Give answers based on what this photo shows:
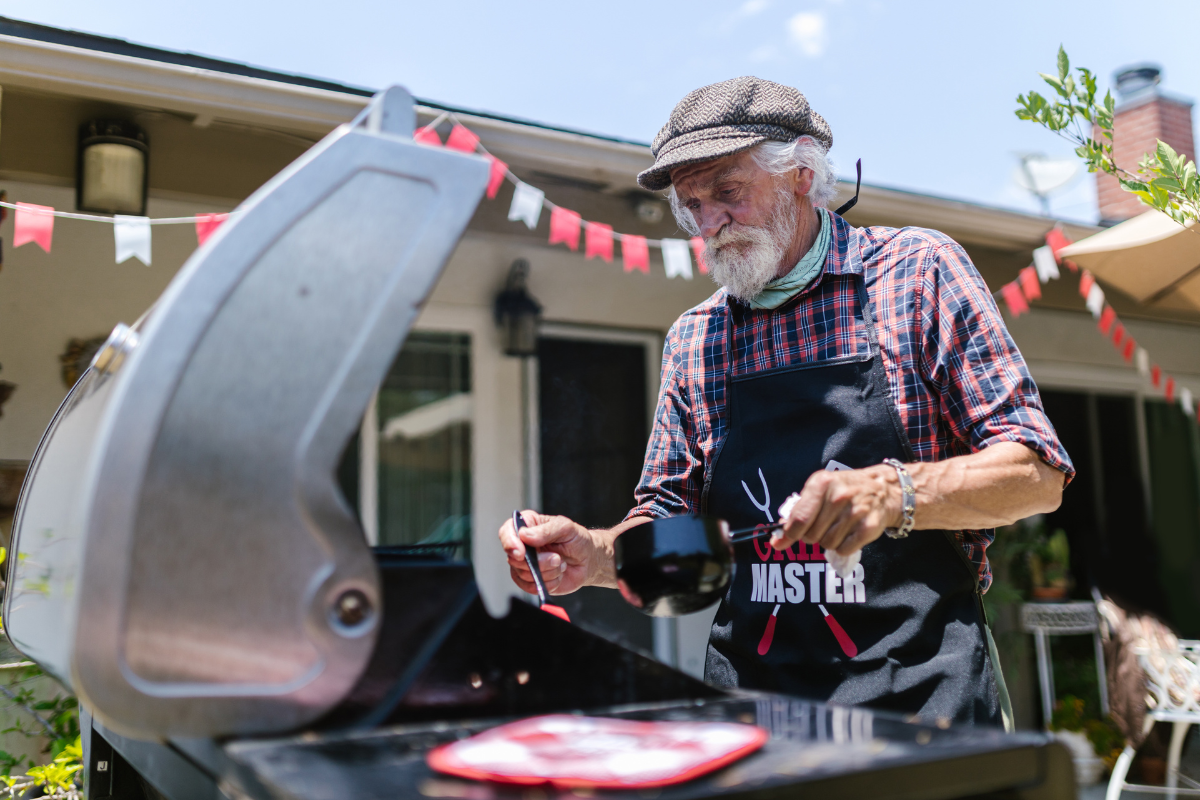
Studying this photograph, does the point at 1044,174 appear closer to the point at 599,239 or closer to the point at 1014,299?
the point at 1014,299

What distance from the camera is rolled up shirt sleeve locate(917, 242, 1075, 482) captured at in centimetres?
131

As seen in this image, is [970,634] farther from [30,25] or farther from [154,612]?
[30,25]

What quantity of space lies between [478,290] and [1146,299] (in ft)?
11.5

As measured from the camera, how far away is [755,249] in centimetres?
167

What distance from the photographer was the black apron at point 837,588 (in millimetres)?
1410

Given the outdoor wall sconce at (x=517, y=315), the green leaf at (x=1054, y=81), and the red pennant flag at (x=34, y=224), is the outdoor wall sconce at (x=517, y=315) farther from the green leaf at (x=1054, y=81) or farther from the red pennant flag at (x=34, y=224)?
the green leaf at (x=1054, y=81)

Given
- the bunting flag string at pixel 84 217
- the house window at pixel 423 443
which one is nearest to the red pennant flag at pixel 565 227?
the house window at pixel 423 443

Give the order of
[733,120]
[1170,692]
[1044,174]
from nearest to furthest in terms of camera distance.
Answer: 1. [733,120]
2. [1170,692]
3. [1044,174]

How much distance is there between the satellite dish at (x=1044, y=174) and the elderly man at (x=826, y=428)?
6623 mm

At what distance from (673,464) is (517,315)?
3.38m

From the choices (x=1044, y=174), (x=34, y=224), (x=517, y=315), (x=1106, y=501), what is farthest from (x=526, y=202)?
(x=1106, y=501)

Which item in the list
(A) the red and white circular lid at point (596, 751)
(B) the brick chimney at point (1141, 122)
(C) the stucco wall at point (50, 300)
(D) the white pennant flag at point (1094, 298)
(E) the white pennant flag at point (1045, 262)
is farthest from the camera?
(B) the brick chimney at point (1141, 122)

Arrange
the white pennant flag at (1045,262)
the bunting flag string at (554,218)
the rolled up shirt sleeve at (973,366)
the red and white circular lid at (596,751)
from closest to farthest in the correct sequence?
1. the red and white circular lid at (596,751)
2. the rolled up shirt sleeve at (973,366)
3. the bunting flag string at (554,218)
4. the white pennant flag at (1045,262)

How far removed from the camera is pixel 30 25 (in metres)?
3.72
